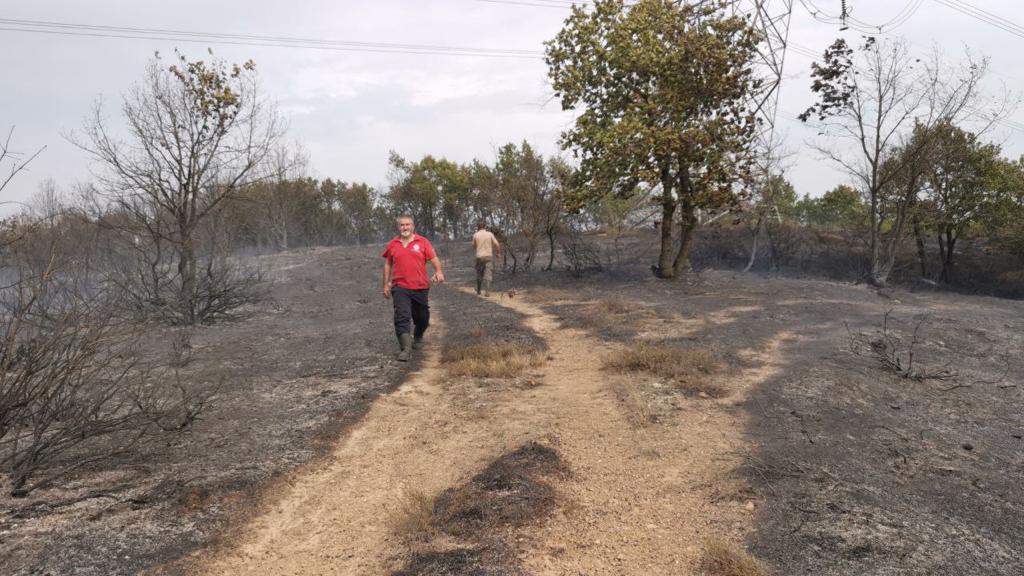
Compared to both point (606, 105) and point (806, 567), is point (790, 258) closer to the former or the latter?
point (606, 105)

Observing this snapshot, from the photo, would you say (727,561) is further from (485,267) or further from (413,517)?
(485,267)

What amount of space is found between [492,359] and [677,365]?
2.26m

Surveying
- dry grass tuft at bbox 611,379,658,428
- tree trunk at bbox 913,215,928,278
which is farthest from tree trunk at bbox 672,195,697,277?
tree trunk at bbox 913,215,928,278

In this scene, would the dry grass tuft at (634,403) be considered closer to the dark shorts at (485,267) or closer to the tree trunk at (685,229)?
the dark shorts at (485,267)

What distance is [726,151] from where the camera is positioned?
1512 centimetres

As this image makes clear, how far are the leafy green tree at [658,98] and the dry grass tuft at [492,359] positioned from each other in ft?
26.7

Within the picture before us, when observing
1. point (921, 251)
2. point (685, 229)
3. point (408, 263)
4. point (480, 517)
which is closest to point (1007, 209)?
point (921, 251)

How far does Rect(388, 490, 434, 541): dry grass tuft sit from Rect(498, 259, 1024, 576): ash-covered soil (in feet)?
6.29

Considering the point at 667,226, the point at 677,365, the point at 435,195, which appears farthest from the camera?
the point at 435,195

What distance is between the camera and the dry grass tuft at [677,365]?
6.50 meters

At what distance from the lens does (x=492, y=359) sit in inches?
295

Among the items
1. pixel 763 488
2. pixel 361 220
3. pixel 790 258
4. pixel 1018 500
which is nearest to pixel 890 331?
pixel 1018 500

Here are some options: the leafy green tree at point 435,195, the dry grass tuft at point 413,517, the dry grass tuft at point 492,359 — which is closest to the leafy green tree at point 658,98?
the dry grass tuft at point 492,359

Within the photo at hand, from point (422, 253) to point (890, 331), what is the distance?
7481mm
